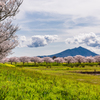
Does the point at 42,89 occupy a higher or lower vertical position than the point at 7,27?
lower

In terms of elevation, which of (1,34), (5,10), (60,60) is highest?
(5,10)

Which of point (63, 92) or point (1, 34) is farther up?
point (1, 34)

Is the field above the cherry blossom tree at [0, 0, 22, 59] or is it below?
below

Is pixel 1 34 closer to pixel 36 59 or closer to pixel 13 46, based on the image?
pixel 13 46

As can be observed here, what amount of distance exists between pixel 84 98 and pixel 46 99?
365cm

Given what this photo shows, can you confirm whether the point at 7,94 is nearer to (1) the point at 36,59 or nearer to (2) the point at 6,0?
(2) the point at 6,0

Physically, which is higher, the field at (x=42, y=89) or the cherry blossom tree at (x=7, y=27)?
the cherry blossom tree at (x=7, y=27)

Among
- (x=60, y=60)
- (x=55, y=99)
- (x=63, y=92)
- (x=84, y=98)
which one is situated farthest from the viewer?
(x=60, y=60)

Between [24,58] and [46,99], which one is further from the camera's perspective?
[24,58]

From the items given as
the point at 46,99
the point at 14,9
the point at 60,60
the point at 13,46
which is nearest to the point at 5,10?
the point at 14,9

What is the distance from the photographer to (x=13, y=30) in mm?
18562

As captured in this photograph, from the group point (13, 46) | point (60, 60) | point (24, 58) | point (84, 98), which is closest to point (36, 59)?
point (24, 58)

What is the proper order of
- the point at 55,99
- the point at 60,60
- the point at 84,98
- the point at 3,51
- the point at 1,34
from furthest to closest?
1. the point at 60,60
2. the point at 3,51
3. the point at 1,34
4. the point at 84,98
5. the point at 55,99

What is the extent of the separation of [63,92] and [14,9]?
12029 mm
